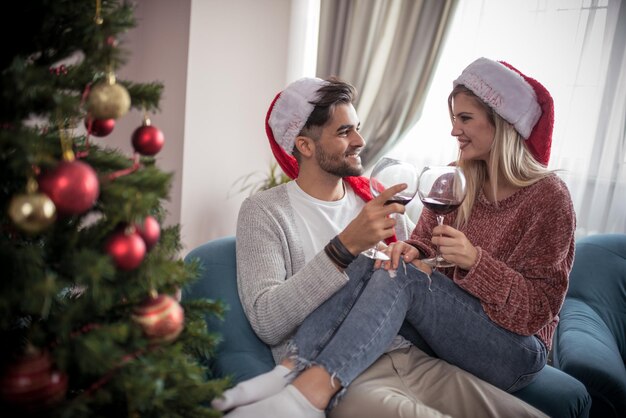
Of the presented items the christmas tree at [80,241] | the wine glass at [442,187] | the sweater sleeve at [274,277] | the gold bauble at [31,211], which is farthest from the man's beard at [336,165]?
the gold bauble at [31,211]

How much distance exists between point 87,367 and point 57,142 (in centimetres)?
38

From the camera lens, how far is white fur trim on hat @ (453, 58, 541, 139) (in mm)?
1550

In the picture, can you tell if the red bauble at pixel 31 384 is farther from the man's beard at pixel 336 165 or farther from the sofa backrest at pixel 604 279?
the sofa backrest at pixel 604 279

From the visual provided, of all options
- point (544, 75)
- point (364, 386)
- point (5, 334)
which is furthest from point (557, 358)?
point (5, 334)

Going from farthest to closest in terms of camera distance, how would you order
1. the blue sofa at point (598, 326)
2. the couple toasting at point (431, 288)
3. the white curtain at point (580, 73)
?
1. the white curtain at point (580, 73)
2. the blue sofa at point (598, 326)
3. the couple toasting at point (431, 288)

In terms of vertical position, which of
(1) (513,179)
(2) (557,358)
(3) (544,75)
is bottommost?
(2) (557,358)

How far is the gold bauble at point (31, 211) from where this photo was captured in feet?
2.23

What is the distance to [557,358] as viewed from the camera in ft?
5.94

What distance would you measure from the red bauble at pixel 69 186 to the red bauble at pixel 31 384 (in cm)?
24

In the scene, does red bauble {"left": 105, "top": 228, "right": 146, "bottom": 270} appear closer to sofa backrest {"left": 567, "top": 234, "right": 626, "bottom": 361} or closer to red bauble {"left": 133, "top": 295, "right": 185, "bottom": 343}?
red bauble {"left": 133, "top": 295, "right": 185, "bottom": 343}

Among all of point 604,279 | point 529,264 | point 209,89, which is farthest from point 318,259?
point 209,89

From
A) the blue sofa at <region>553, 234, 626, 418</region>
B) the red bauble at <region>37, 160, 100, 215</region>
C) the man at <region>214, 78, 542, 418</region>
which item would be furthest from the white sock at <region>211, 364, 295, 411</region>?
Result: the blue sofa at <region>553, 234, 626, 418</region>

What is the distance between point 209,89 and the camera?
9.41ft

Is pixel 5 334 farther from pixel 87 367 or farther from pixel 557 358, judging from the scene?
pixel 557 358
